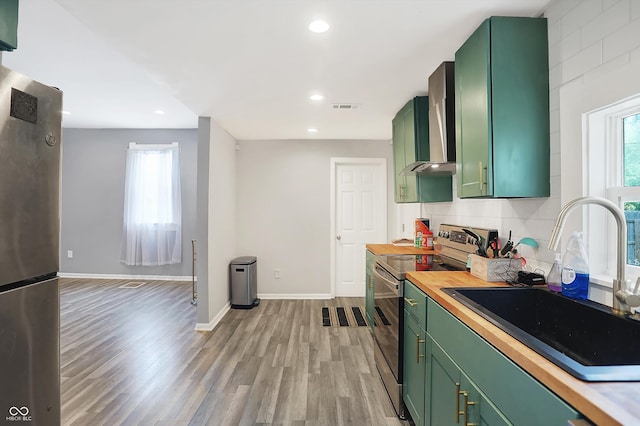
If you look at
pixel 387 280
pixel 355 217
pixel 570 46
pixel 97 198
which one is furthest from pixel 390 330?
pixel 97 198

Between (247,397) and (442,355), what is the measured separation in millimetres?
1573

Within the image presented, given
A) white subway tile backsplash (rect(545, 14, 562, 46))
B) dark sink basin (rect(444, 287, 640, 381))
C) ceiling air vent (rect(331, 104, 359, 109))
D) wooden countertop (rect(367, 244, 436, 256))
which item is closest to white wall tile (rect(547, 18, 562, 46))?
white subway tile backsplash (rect(545, 14, 562, 46))

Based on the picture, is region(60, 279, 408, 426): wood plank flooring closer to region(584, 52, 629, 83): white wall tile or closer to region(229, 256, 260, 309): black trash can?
region(229, 256, 260, 309): black trash can

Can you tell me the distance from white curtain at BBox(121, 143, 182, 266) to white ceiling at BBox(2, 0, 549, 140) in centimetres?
185

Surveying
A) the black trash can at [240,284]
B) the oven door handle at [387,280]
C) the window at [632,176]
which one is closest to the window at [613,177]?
the window at [632,176]

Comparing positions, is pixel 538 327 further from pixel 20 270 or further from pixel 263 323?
pixel 263 323

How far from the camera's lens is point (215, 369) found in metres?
2.91

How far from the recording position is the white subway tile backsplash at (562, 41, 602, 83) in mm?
1489

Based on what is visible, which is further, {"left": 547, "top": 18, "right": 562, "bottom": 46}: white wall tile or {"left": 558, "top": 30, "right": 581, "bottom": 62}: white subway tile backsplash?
{"left": 547, "top": 18, "right": 562, "bottom": 46}: white wall tile

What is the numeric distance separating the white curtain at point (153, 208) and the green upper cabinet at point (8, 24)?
501cm

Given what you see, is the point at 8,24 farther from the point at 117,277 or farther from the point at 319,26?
the point at 117,277

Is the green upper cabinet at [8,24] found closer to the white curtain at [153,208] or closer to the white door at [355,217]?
the white door at [355,217]

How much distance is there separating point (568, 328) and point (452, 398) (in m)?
0.56

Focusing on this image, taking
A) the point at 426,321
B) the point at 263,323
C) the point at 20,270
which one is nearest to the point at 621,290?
the point at 426,321
